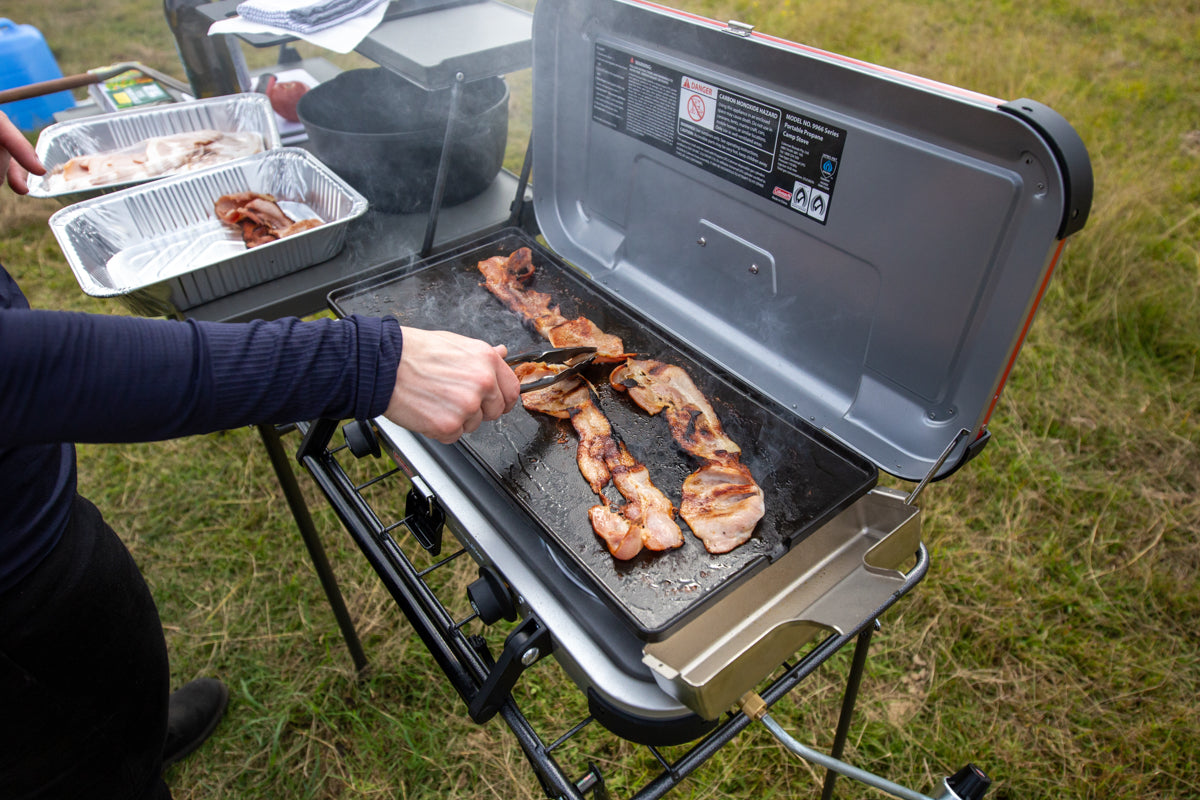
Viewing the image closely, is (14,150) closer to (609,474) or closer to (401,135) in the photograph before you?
(401,135)

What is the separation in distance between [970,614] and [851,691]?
1227 millimetres

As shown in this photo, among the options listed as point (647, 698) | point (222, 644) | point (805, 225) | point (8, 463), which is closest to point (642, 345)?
point (805, 225)

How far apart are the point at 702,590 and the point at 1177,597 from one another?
2578mm

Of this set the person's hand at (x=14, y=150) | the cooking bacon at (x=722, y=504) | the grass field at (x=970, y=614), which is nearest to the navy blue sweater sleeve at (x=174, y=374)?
the cooking bacon at (x=722, y=504)

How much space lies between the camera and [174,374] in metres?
1.01

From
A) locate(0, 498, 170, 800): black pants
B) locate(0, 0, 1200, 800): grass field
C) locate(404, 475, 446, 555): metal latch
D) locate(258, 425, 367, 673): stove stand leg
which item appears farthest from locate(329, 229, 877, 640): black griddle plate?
locate(0, 0, 1200, 800): grass field

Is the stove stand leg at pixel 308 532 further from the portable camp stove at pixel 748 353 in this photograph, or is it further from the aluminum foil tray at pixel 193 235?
the aluminum foil tray at pixel 193 235

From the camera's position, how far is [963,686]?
258 cm

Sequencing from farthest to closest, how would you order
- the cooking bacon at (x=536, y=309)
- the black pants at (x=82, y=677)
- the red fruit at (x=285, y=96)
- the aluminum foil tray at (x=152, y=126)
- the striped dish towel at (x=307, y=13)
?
the red fruit at (x=285, y=96) < the aluminum foil tray at (x=152, y=126) < the striped dish towel at (x=307, y=13) < the cooking bacon at (x=536, y=309) < the black pants at (x=82, y=677)

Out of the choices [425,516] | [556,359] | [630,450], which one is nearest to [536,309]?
[556,359]

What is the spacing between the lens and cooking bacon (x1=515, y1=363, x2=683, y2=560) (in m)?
1.35

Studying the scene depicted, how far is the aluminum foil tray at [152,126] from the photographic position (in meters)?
2.71

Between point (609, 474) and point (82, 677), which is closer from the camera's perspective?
point (609, 474)

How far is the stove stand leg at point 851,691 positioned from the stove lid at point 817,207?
427mm
